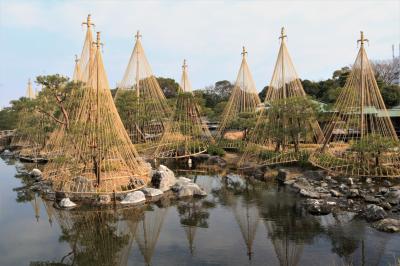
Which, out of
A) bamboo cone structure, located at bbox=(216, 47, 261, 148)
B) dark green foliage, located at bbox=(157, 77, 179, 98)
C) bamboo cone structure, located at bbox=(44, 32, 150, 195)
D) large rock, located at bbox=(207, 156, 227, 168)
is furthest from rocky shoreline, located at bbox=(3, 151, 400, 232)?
dark green foliage, located at bbox=(157, 77, 179, 98)

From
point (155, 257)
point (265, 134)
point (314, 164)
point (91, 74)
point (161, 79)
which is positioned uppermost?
point (161, 79)

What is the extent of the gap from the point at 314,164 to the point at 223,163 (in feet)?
22.7

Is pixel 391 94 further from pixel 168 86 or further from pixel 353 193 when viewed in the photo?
pixel 168 86

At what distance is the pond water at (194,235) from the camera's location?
9156 millimetres

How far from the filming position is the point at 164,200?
573 inches

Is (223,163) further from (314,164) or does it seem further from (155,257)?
(155,257)

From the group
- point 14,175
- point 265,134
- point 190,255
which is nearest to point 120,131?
point 190,255

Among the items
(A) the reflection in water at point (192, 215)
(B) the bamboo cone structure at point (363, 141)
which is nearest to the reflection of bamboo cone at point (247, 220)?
(A) the reflection in water at point (192, 215)

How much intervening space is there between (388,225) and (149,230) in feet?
24.4

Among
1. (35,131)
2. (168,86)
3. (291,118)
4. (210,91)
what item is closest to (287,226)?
(291,118)

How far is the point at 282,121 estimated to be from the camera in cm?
1900

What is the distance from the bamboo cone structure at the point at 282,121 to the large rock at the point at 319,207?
579 centimetres

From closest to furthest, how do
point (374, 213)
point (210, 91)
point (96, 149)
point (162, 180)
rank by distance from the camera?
point (374, 213)
point (96, 149)
point (162, 180)
point (210, 91)

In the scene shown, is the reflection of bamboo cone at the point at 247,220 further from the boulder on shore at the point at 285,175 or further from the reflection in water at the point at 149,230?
the boulder on shore at the point at 285,175
